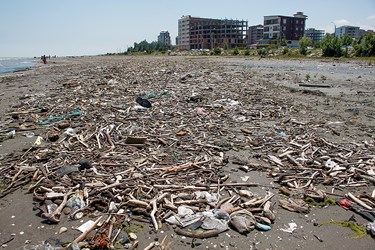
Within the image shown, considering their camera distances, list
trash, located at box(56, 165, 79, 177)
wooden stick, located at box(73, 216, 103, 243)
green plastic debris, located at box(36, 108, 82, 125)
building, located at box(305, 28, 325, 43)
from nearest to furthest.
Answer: wooden stick, located at box(73, 216, 103, 243) → trash, located at box(56, 165, 79, 177) → green plastic debris, located at box(36, 108, 82, 125) → building, located at box(305, 28, 325, 43)

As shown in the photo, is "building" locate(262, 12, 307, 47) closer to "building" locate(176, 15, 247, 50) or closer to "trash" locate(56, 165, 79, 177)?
"building" locate(176, 15, 247, 50)

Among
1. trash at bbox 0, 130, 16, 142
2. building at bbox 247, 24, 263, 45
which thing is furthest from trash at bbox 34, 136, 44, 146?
building at bbox 247, 24, 263, 45

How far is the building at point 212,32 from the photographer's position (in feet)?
447

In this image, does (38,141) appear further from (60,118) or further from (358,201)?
(358,201)

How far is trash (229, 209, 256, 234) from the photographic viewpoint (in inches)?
145

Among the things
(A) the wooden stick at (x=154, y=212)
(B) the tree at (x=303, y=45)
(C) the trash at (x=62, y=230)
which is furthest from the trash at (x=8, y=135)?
(B) the tree at (x=303, y=45)

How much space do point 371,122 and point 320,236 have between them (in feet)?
22.1

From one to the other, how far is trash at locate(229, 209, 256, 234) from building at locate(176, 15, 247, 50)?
135812 millimetres

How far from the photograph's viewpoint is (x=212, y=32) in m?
136

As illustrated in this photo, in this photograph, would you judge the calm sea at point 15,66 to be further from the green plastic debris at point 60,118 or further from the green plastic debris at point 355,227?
the green plastic debris at point 355,227

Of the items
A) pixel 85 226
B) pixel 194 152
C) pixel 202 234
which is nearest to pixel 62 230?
pixel 85 226

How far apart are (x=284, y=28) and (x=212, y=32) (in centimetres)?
3600

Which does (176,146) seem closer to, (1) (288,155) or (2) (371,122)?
(1) (288,155)

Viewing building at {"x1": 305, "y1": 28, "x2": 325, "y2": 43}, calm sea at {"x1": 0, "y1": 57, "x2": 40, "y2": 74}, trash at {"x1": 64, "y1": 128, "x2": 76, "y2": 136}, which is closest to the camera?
trash at {"x1": 64, "y1": 128, "x2": 76, "y2": 136}
